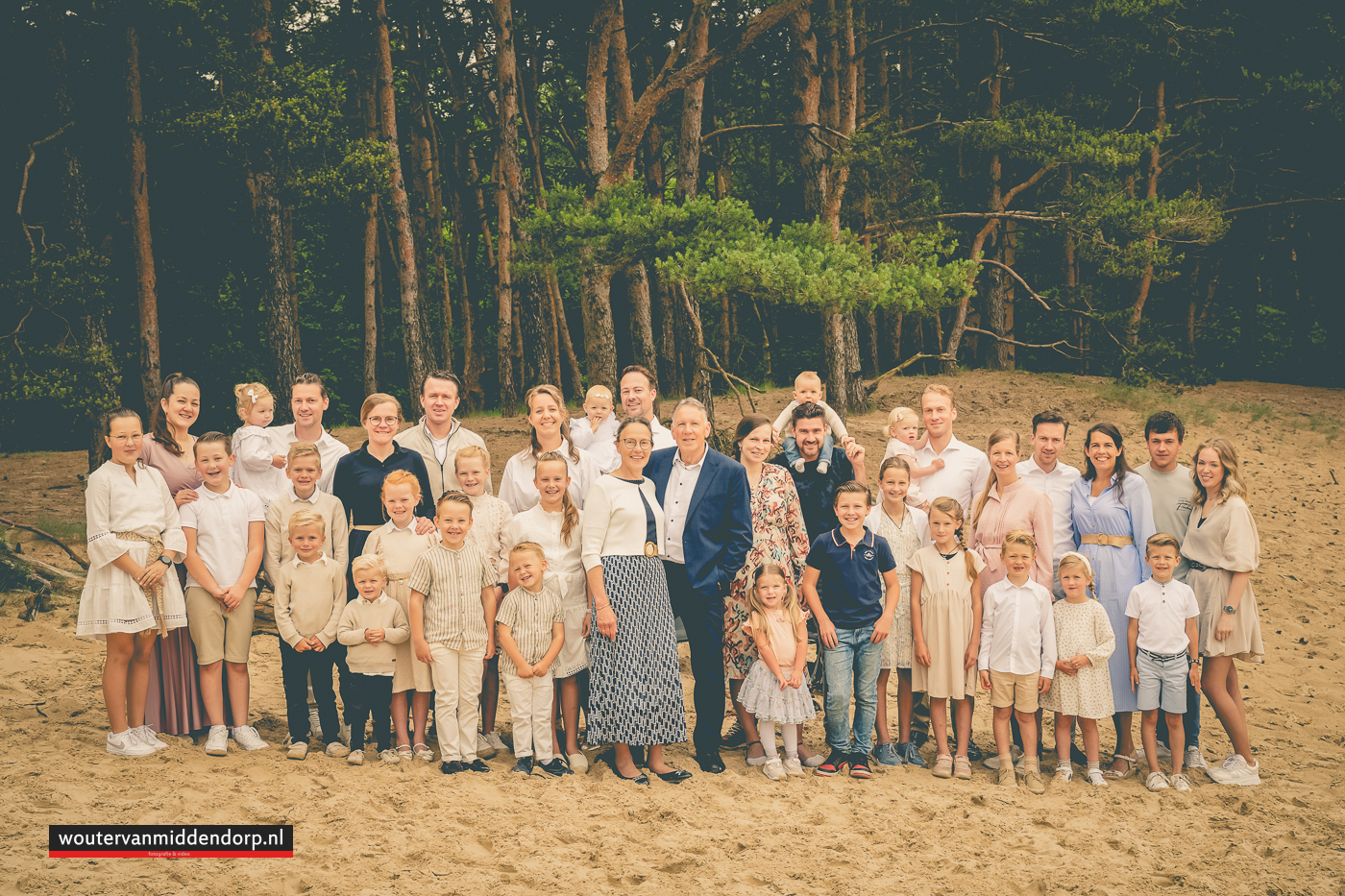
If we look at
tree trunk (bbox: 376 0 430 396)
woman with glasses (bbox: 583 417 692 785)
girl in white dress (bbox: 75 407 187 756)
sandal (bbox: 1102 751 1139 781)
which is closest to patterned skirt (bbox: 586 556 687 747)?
woman with glasses (bbox: 583 417 692 785)

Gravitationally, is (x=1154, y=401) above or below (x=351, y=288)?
below

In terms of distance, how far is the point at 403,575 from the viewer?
4648mm

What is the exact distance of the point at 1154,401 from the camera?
15086 mm

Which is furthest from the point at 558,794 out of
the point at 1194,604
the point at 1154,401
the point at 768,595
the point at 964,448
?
the point at 1154,401

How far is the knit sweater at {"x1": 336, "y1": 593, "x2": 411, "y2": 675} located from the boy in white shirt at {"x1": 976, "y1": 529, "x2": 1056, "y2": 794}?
9.90ft

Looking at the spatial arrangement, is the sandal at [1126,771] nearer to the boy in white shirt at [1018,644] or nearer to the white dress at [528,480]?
the boy in white shirt at [1018,644]

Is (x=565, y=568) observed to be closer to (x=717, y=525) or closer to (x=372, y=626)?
(x=717, y=525)

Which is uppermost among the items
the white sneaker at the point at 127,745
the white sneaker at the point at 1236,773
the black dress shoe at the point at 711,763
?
the white sneaker at the point at 127,745

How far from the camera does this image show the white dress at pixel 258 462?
5023 mm

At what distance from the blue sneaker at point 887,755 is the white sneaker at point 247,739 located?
3.28 metres

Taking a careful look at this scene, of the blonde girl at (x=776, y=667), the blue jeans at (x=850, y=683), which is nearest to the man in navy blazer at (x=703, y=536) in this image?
the blonde girl at (x=776, y=667)

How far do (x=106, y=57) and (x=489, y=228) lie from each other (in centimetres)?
1241

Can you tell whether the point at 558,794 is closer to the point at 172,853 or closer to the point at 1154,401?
the point at 172,853

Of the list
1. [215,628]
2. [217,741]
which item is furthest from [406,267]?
[217,741]
